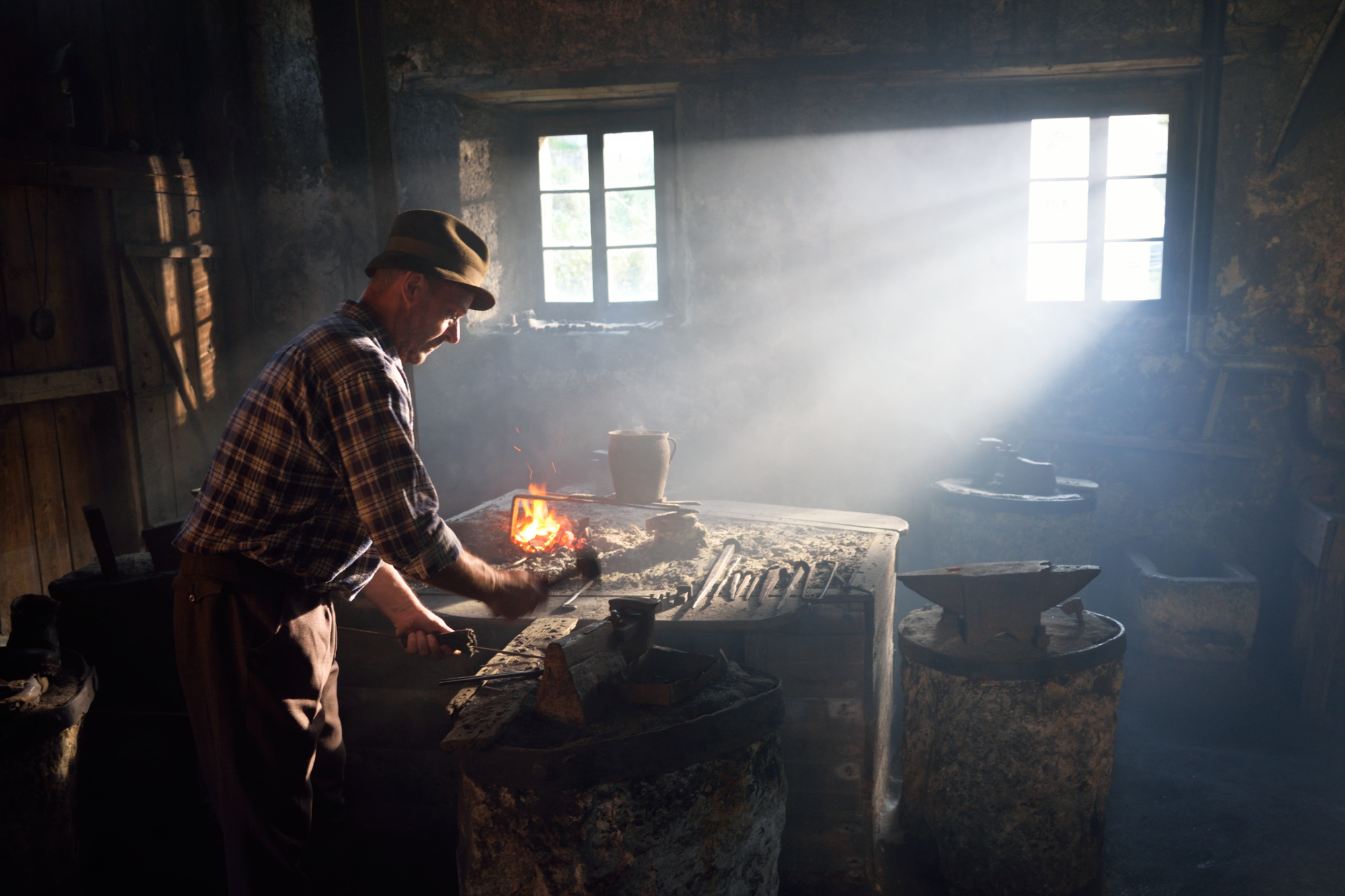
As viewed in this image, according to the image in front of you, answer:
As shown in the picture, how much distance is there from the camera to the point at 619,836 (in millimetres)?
1957

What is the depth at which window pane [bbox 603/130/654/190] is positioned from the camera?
604 cm

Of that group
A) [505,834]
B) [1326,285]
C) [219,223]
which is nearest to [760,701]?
[505,834]

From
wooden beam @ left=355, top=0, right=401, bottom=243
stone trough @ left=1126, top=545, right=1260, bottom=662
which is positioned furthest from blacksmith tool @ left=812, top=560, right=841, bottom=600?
wooden beam @ left=355, top=0, right=401, bottom=243

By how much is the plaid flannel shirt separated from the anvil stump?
1.73 meters

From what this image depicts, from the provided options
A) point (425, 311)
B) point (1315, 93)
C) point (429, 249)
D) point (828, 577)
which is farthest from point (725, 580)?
point (1315, 93)

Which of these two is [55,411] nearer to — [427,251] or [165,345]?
[165,345]

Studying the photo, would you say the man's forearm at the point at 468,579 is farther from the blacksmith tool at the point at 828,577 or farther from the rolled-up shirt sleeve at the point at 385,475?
the blacksmith tool at the point at 828,577

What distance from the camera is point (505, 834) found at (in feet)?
6.54

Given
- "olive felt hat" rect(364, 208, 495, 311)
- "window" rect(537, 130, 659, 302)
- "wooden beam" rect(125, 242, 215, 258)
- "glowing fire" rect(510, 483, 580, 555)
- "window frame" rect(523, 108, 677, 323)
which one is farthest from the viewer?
"window" rect(537, 130, 659, 302)

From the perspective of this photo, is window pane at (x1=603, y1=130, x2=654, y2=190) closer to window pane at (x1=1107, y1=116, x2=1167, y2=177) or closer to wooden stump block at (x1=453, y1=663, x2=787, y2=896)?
window pane at (x1=1107, y1=116, x2=1167, y2=177)

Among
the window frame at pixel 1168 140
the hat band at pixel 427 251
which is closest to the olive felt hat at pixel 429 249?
the hat band at pixel 427 251

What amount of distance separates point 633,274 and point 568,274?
1.59ft

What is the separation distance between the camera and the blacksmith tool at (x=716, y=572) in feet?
9.83

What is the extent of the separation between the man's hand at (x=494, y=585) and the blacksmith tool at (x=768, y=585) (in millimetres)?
885
